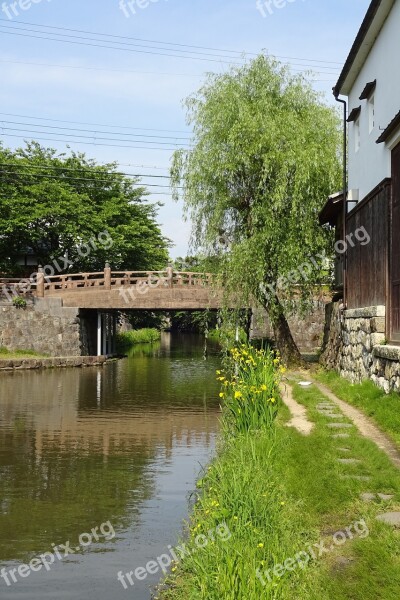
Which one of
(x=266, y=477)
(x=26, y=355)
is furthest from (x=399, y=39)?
(x=26, y=355)

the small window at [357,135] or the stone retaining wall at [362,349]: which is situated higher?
the small window at [357,135]

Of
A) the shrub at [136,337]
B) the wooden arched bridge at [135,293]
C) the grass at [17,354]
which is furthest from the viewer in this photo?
the shrub at [136,337]

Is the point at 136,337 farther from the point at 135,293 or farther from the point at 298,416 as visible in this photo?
the point at 298,416

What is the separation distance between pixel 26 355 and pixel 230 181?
16.1 m

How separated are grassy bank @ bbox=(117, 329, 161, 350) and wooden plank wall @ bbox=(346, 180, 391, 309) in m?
32.7

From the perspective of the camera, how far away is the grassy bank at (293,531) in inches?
198

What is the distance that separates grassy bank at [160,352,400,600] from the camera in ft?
16.5

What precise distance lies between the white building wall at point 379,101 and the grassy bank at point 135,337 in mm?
33667

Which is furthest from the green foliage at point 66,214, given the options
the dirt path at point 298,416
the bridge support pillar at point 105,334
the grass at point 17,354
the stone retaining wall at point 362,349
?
the dirt path at point 298,416

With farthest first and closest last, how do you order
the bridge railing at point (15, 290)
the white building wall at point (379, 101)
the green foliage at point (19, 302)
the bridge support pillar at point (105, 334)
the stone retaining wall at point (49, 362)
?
the bridge support pillar at point (105, 334), the bridge railing at point (15, 290), the green foliage at point (19, 302), the stone retaining wall at point (49, 362), the white building wall at point (379, 101)

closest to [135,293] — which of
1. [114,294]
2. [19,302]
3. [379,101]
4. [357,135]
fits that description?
[114,294]

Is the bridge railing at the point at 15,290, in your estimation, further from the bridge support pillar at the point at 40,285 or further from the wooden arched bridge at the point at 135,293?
the bridge support pillar at the point at 40,285

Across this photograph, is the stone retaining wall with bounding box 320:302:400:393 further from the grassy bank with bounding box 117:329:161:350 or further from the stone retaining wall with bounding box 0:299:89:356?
the grassy bank with bounding box 117:329:161:350

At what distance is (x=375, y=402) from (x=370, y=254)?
414 centimetres
